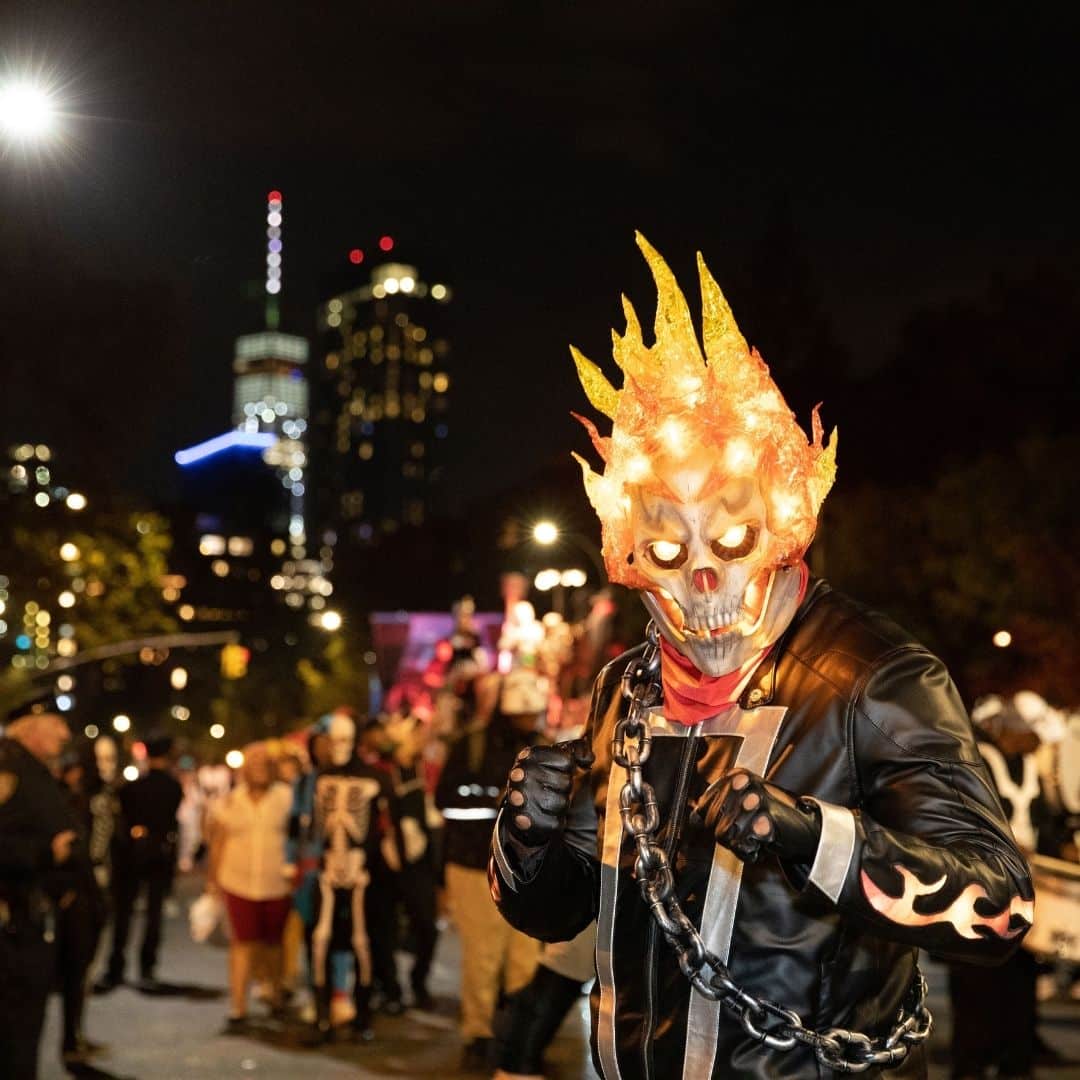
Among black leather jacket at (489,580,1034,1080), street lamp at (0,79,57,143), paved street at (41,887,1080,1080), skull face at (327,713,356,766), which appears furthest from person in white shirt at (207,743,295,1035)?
black leather jacket at (489,580,1034,1080)

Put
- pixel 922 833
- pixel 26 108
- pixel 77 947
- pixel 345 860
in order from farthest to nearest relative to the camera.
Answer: pixel 26 108 → pixel 345 860 → pixel 77 947 → pixel 922 833

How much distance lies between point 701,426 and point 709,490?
14 cm

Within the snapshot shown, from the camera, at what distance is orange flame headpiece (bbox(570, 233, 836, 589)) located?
3.67 metres

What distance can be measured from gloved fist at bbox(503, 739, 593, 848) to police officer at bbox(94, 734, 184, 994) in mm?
10848

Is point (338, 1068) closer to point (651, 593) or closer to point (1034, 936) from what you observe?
point (1034, 936)

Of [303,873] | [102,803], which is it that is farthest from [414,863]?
[102,803]

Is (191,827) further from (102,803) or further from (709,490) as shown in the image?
(709,490)

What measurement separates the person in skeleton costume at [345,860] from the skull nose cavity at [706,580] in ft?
26.0

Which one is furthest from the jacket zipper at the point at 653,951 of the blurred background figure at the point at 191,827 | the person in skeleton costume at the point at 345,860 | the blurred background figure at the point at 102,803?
the blurred background figure at the point at 191,827

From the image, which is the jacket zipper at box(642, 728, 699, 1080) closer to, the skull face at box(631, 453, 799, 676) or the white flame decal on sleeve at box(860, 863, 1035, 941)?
the skull face at box(631, 453, 799, 676)

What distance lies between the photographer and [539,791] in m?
3.51

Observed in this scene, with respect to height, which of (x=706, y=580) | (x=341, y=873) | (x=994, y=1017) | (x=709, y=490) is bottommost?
(x=994, y=1017)

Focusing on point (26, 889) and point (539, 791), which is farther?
point (26, 889)

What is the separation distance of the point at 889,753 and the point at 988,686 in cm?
3324
